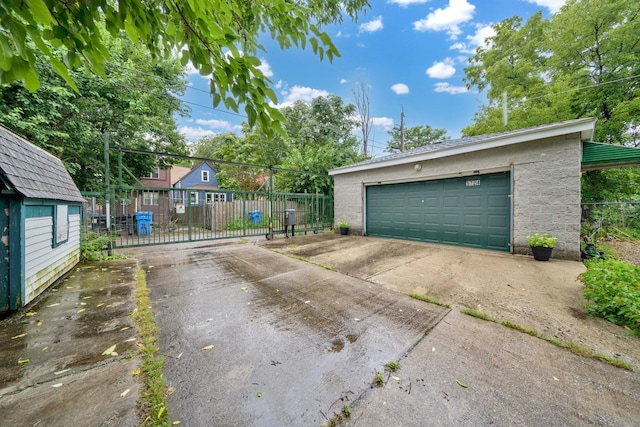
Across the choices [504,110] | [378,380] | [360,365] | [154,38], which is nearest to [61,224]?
[154,38]

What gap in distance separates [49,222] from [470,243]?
8655 millimetres

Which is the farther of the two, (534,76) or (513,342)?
(534,76)

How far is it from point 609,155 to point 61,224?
10.3 meters

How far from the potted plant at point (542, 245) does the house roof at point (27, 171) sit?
8325mm

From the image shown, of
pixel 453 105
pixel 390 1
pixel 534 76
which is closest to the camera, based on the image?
pixel 390 1

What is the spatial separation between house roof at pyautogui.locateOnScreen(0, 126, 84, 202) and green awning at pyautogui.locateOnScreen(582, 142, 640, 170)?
9.47m

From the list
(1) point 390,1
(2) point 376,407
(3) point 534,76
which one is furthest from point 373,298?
(3) point 534,76

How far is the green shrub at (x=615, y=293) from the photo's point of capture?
231 cm

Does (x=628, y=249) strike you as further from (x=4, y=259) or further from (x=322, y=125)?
(x=322, y=125)

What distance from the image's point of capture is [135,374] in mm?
1722

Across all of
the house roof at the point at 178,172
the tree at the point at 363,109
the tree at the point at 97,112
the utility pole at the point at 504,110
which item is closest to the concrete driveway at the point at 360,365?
the tree at the point at 97,112

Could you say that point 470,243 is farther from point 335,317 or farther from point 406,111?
point 406,111


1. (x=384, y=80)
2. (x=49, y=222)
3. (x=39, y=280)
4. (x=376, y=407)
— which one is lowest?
(x=376, y=407)

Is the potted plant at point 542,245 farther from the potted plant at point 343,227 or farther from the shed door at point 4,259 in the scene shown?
the shed door at point 4,259
